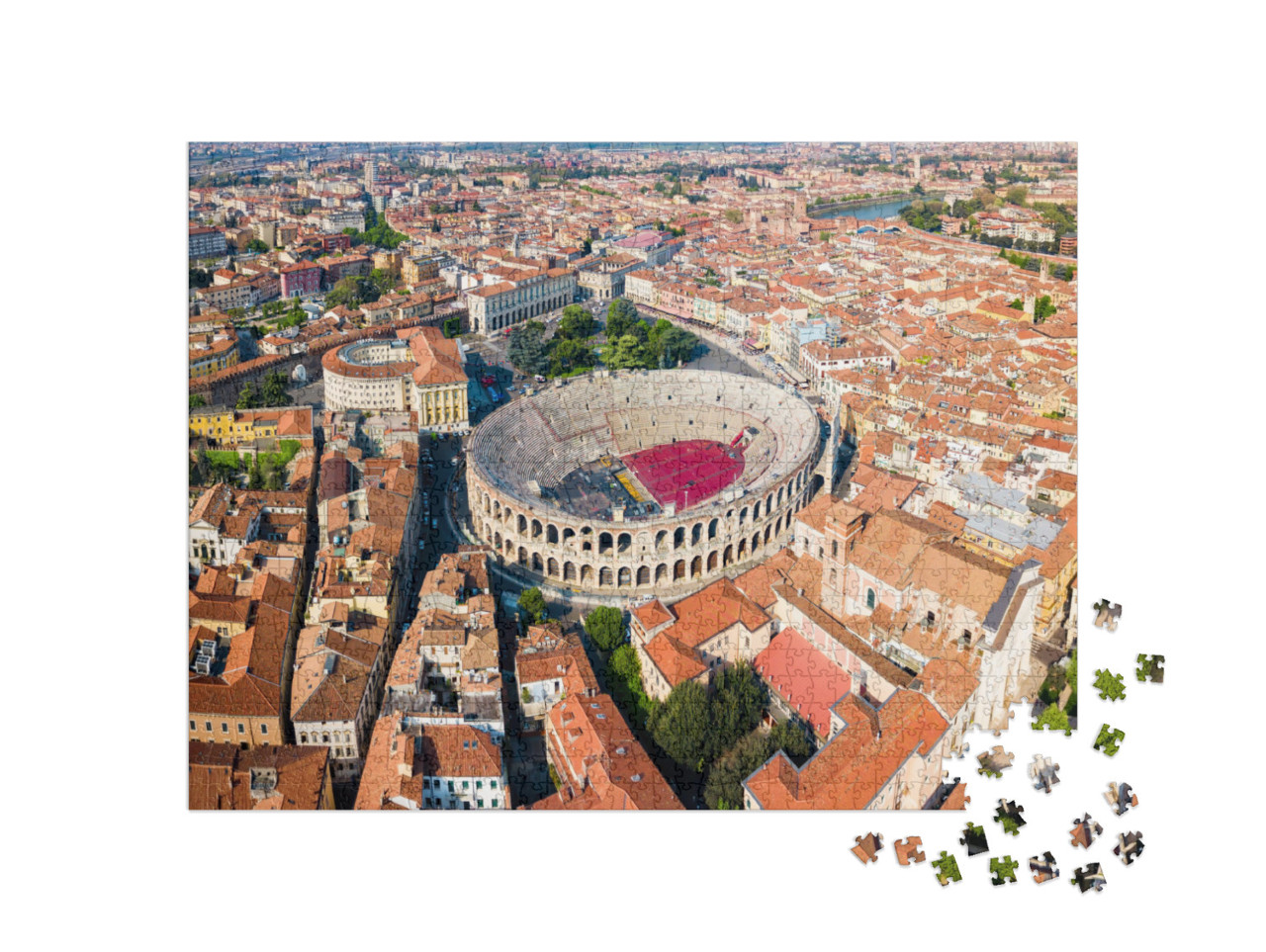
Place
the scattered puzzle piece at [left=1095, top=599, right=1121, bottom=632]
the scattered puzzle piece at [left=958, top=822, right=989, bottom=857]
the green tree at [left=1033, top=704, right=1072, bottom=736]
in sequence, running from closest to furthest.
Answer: the scattered puzzle piece at [left=958, top=822, right=989, bottom=857] → the green tree at [left=1033, top=704, right=1072, bottom=736] → the scattered puzzle piece at [left=1095, top=599, right=1121, bottom=632]

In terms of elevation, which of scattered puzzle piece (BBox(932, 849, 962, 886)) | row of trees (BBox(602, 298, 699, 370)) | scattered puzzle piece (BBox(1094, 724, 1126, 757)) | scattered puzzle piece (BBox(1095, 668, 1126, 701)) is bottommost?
scattered puzzle piece (BBox(932, 849, 962, 886))

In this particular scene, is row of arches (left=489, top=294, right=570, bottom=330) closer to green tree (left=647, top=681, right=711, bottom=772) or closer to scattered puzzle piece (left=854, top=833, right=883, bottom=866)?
green tree (left=647, top=681, right=711, bottom=772)

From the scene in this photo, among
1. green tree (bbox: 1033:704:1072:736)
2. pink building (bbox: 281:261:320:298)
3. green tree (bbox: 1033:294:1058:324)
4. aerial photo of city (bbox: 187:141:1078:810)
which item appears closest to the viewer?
green tree (bbox: 1033:704:1072:736)

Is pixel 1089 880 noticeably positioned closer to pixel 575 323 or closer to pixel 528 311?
pixel 575 323

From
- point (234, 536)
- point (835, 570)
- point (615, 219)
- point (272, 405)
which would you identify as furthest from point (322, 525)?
point (615, 219)

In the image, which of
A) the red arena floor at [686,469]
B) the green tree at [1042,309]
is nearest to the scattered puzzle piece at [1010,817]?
the red arena floor at [686,469]

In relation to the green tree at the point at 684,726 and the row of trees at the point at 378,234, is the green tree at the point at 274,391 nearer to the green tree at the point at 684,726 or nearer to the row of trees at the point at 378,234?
the row of trees at the point at 378,234

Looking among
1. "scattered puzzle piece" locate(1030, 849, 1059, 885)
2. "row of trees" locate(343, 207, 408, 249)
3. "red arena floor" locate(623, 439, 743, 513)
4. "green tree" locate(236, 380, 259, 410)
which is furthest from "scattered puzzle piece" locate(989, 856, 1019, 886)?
"row of trees" locate(343, 207, 408, 249)

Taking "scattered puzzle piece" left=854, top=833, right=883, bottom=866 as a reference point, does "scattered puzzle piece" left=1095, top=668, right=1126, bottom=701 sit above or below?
above
